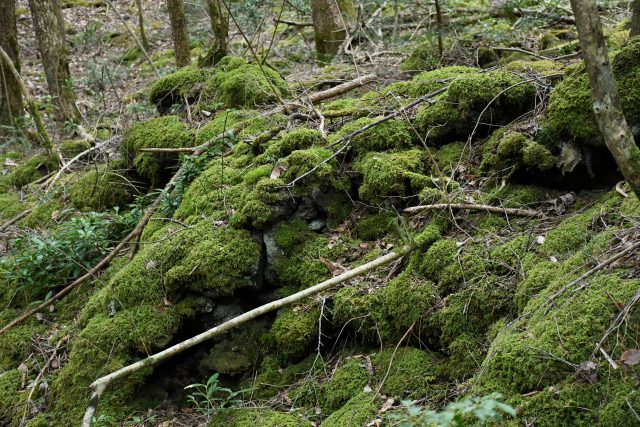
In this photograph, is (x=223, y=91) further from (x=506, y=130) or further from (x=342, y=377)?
(x=342, y=377)

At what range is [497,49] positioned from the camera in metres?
7.24

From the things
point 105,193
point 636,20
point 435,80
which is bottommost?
point 105,193

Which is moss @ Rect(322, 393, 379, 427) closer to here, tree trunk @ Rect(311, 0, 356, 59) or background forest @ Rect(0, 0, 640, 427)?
background forest @ Rect(0, 0, 640, 427)

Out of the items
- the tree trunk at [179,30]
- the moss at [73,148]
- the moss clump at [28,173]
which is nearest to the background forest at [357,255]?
the moss clump at [28,173]

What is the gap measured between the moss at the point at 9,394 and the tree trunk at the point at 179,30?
18.6 feet

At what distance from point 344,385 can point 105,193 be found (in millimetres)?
4468

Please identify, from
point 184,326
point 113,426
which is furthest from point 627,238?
point 113,426

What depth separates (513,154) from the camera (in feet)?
15.5

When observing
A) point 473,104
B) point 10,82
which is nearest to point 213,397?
point 473,104

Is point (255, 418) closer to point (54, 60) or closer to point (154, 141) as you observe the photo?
point (154, 141)

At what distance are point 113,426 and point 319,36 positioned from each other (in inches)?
279

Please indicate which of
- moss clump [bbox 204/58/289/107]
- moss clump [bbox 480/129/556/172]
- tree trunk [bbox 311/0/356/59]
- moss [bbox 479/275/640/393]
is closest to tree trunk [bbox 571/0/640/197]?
moss [bbox 479/275/640/393]

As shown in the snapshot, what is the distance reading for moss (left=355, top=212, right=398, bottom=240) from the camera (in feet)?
16.5

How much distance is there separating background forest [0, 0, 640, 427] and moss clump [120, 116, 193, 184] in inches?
1.3
